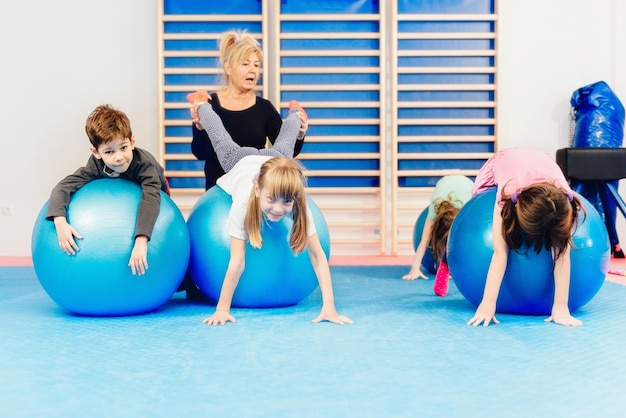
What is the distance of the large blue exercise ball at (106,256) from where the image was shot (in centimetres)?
258

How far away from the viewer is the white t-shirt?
2.69 metres

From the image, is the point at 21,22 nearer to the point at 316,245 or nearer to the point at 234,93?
the point at 234,93

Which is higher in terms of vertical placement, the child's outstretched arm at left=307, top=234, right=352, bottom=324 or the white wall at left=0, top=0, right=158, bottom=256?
the white wall at left=0, top=0, right=158, bottom=256

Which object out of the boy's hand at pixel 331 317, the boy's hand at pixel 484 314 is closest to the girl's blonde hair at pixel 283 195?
the boy's hand at pixel 331 317

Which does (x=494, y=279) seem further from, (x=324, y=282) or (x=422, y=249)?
(x=422, y=249)

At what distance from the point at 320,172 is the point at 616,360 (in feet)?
11.8

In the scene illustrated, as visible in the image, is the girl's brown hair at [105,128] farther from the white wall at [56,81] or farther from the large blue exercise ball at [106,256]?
the white wall at [56,81]

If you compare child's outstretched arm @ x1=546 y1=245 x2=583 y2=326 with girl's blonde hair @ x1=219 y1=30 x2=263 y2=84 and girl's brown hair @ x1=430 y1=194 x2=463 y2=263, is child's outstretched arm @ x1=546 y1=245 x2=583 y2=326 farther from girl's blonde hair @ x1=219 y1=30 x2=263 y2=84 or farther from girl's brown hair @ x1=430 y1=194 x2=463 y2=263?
girl's blonde hair @ x1=219 y1=30 x2=263 y2=84

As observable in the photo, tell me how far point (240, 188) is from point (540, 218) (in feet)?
3.96

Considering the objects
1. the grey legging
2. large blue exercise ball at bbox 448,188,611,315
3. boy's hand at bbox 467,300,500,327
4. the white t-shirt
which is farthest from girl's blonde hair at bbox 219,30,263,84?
boy's hand at bbox 467,300,500,327

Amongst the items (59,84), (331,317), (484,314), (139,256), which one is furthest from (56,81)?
(484,314)

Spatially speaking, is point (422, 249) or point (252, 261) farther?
point (422, 249)

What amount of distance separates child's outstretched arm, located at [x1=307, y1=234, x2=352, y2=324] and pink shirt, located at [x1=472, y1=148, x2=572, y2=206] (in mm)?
756

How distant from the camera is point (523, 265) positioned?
2.60m
